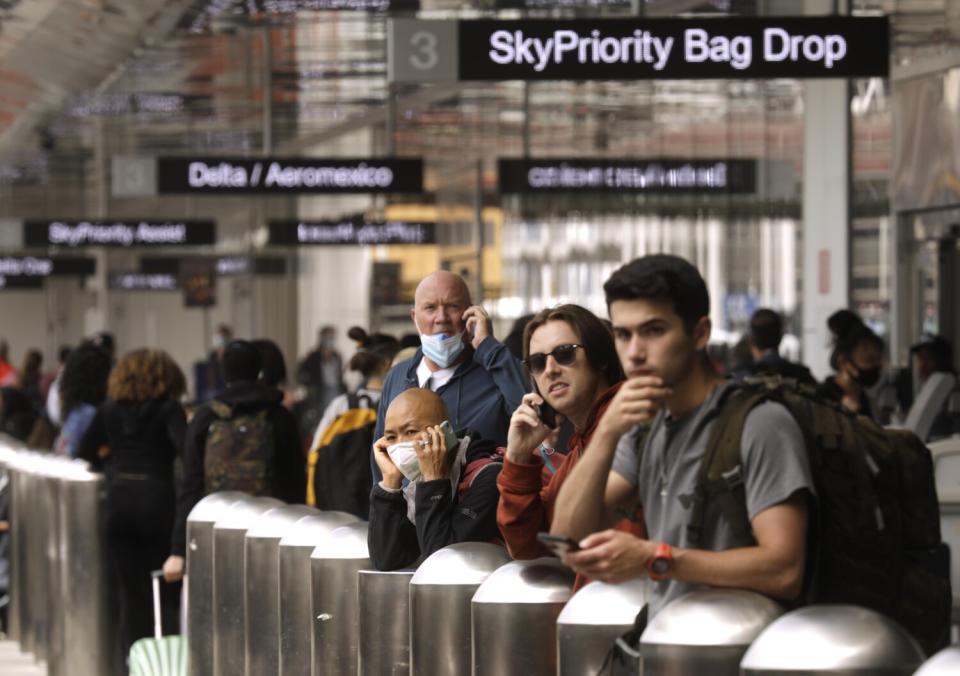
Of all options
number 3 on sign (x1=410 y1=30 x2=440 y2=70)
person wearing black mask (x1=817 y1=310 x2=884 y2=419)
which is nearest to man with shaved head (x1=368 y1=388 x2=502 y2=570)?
person wearing black mask (x1=817 y1=310 x2=884 y2=419)

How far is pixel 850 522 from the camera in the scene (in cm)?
343

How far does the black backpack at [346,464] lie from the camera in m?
8.09

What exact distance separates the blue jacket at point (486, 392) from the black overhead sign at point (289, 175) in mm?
10745

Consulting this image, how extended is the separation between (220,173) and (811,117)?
6.07 metres

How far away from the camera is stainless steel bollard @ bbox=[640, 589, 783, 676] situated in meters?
3.31

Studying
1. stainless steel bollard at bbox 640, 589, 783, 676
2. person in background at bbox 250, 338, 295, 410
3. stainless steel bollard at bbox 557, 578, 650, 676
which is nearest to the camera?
stainless steel bollard at bbox 640, 589, 783, 676

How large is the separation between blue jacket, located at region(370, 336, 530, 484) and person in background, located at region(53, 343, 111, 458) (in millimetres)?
4537

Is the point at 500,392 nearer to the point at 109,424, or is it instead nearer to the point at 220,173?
the point at 109,424

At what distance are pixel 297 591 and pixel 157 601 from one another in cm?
251

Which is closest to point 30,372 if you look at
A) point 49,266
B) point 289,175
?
point 289,175

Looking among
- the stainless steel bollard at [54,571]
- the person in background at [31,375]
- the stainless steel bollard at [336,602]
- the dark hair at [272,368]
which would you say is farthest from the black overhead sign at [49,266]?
the stainless steel bollard at [336,602]

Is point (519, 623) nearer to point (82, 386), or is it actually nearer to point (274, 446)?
point (274, 446)

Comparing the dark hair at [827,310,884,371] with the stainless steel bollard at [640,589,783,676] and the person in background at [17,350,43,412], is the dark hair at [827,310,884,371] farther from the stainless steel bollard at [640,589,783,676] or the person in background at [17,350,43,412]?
the person in background at [17,350,43,412]

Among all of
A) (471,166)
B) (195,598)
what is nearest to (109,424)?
(195,598)
